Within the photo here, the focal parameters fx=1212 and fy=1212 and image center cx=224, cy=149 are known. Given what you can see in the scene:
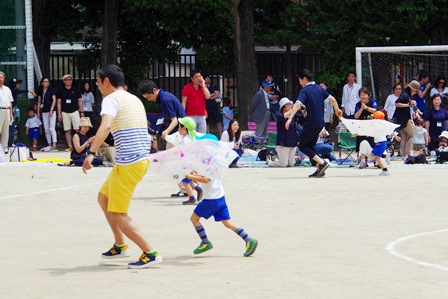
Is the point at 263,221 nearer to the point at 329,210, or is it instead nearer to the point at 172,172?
the point at 329,210

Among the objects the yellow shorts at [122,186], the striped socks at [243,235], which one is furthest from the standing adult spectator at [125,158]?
the striped socks at [243,235]

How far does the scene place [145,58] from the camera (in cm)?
3641

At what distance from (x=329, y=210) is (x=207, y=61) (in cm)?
2052

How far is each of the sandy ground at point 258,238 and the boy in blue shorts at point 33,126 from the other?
1064 centimetres

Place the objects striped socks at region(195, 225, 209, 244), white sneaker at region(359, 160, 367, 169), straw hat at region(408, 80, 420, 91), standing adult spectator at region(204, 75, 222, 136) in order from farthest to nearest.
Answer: standing adult spectator at region(204, 75, 222, 136) → straw hat at region(408, 80, 420, 91) → white sneaker at region(359, 160, 367, 169) → striped socks at region(195, 225, 209, 244)

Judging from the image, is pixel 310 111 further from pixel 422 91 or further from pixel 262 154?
pixel 422 91

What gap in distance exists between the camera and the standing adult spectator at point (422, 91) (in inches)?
1017

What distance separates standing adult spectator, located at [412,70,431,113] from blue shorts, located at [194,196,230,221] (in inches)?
611

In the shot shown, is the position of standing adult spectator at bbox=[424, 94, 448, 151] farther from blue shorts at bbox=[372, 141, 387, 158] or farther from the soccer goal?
blue shorts at bbox=[372, 141, 387, 158]

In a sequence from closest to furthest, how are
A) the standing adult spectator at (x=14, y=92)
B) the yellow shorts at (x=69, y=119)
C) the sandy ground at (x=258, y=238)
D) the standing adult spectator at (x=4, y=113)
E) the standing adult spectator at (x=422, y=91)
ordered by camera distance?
the sandy ground at (x=258, y=238) < the standing adult spectator at (x=4, y=113) < the standing adult spectator at (x=422, y=91) < the standing adult spectator at (x=14, y=92) < the yellow shorts at (x=69, y=119)

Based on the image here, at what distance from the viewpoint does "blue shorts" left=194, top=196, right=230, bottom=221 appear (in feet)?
35.1

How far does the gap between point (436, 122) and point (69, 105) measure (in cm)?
898

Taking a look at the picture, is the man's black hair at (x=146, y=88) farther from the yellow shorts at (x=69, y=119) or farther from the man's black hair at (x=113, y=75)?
the yellow shorts at (x=69, y=119)

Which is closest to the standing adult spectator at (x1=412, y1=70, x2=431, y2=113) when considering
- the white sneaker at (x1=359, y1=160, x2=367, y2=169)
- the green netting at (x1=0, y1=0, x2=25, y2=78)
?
the white sneaker at (x1=359, y1=160, x2=367, y2=169)
